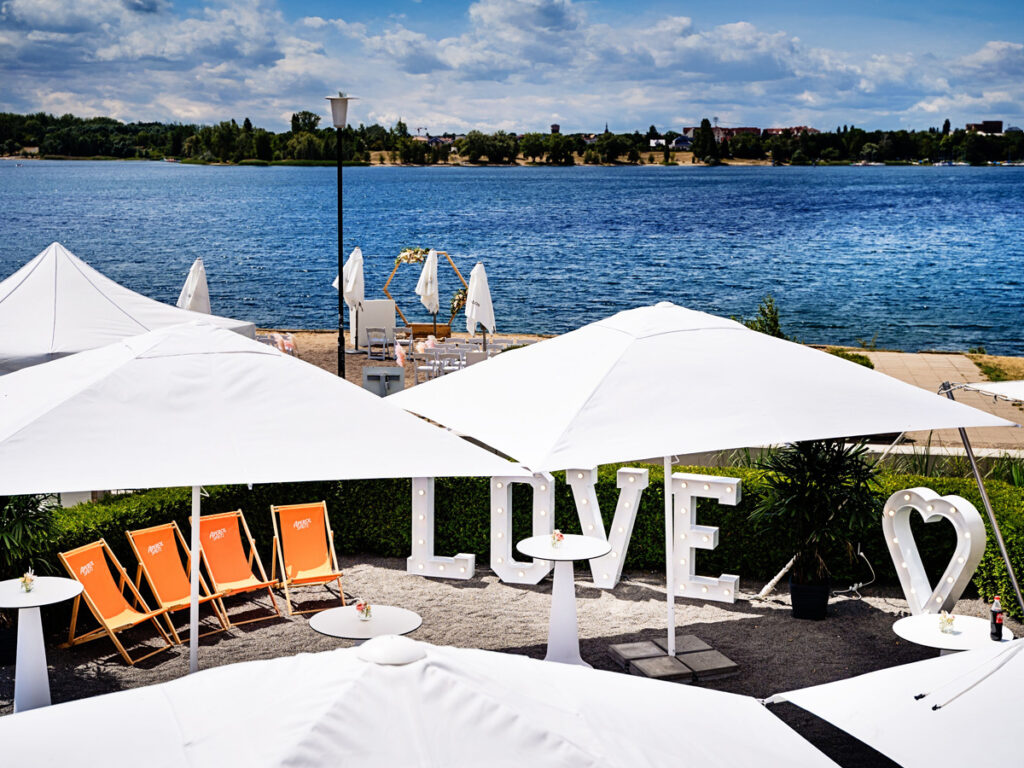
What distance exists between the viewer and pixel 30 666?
7641mm

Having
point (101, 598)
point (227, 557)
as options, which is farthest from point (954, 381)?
point (101, 598)

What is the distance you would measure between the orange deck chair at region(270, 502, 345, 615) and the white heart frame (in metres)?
5.17

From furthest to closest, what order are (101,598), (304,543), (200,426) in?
1. (304,543)
2. (101,598)
3. (200,426)

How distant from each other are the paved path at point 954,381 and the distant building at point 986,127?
17802 centimetres

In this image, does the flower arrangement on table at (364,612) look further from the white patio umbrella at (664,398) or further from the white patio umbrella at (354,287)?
the white patio umbrella at (354,287)

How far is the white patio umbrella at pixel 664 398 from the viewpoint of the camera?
6492mm

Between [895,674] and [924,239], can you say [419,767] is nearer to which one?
[895,674]

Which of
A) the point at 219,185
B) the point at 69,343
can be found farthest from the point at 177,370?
the point at 219,185

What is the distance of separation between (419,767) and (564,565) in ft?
18.9

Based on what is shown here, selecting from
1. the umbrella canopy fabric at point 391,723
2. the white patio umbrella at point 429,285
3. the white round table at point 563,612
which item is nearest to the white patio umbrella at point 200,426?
the white round table at point 563,612

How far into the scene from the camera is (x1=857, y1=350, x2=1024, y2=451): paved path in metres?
16.1

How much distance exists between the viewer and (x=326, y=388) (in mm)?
6590

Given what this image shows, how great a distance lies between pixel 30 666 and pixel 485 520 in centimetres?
513

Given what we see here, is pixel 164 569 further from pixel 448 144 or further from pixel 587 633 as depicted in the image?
pixel 448 144
